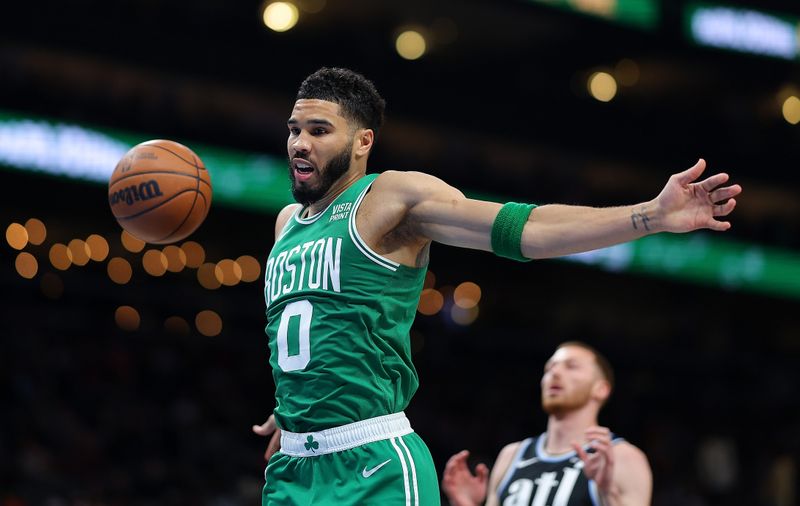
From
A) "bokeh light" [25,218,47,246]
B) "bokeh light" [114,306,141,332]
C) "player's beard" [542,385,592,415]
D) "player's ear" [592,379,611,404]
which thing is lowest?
"player's beard" [542,385,592,415]

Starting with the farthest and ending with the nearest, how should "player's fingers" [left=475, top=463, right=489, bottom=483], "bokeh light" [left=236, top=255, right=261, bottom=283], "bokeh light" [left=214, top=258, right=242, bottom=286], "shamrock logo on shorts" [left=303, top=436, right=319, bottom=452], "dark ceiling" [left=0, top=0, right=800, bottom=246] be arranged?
"bokeh light" [left=214, top=258, right=242, bottom=286] < "bokeh light" [left=236, top=255, right=261, bottom=283] < "dark ceiling" [left=0, top=0, right=800, bottom=246] < "player's fingers" [left=475, top=463, right=489, bottom=483] < "shamrock logo on shorts" [left=303, top=436, right=319, bottom=452]

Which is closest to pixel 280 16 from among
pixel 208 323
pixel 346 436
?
pixel 208 323

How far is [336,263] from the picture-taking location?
395 cm

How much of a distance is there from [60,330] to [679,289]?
13.5 m

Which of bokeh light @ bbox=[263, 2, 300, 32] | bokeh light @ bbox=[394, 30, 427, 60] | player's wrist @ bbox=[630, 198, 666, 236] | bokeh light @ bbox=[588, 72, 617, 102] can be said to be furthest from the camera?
bokeh light @ bbox=[588, 72, 617, 102]

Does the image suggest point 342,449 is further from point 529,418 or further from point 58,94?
point 529,418

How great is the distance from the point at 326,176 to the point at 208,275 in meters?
20.4

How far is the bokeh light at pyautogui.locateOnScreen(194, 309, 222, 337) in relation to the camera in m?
17.5

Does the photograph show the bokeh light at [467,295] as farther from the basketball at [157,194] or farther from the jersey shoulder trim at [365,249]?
the jersey shoulder trim at [365,249]

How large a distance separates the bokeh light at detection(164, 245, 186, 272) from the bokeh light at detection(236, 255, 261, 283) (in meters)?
1.70

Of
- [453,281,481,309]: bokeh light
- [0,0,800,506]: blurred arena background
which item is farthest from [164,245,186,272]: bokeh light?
[453,281,481,309]: bokeh light

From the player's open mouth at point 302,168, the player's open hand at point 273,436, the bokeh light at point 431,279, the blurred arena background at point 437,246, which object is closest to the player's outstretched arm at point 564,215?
the player's open mouth at point 302,168

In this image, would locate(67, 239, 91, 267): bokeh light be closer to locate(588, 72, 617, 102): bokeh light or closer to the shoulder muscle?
locate(588, 72, 617, 102): bokeh light

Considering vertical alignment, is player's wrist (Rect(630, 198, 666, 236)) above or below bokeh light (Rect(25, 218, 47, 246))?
below
